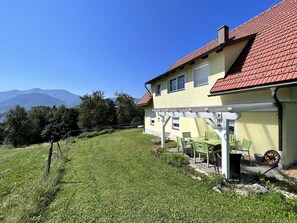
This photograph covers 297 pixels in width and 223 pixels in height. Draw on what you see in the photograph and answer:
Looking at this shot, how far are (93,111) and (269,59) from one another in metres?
29.9

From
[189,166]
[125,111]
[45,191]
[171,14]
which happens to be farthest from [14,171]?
[125,111]

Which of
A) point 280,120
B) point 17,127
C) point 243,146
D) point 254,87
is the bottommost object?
point 17,127

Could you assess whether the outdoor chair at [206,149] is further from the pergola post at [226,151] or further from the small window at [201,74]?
the small window at [201,74]

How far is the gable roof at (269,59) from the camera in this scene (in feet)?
18.7

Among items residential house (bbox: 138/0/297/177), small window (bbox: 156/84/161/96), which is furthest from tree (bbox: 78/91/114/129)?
residential house (bbox: 138/0/297/177)

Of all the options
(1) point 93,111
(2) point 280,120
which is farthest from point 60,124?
(2) point 280,120

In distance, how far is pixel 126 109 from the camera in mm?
36719

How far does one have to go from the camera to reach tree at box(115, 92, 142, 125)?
36.2 metres

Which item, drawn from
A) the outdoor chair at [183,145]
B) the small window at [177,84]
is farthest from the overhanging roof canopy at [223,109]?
the small window at [177,84]

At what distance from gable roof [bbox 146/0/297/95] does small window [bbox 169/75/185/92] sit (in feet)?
12.1

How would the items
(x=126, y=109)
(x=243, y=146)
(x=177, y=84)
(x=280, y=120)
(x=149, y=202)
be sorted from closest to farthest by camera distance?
(x=149, y=202), (x=280, y=120), (x=243, y=146), (x=177, y=84), (x=126, y=109)

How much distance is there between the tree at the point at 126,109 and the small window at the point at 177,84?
22944mm

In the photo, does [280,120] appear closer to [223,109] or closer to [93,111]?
[223,109]

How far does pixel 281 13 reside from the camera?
8.54 metres
